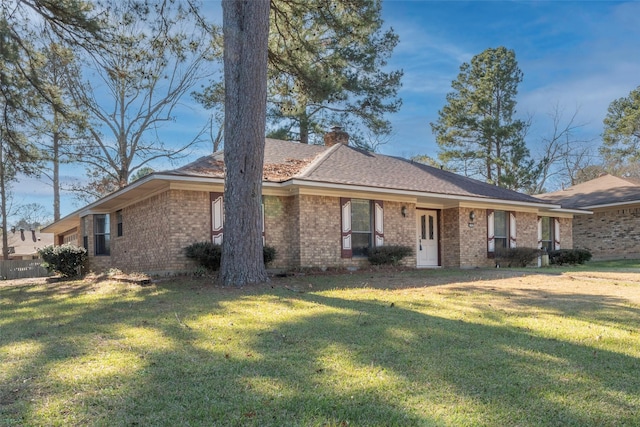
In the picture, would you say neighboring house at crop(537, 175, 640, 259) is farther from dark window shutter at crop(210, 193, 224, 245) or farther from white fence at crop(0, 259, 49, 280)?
white fence at crop(0, 259, 49, 280)

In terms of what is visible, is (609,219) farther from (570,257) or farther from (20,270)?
(20,270)

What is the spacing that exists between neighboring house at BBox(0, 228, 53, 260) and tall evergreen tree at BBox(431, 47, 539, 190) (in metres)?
36.2

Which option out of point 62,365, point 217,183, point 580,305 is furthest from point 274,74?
point 62,365

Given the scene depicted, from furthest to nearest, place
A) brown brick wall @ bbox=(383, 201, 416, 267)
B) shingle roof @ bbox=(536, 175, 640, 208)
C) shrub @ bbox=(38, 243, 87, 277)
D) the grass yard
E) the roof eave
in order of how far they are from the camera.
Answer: shingle roof @ bbox=(536, 175, 640, 208), shrub @ bbox=(38, 243, 87, 277), brown brick wall @ bbox=(383, 201, 416, 267), the roof eave, the grass yard

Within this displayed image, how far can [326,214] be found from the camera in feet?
43.9

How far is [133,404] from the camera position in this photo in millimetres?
3092

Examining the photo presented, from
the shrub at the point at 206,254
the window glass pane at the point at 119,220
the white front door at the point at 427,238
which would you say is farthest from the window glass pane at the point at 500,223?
the window glass pane at the point at 119,220

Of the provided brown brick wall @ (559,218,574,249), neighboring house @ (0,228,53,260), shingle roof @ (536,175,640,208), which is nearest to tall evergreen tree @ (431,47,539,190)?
shingle roof @ (536,175,640,208)

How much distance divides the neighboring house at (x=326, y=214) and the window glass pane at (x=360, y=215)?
0.03 metres

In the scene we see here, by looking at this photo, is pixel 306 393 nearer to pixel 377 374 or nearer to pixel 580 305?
pixel 377 374

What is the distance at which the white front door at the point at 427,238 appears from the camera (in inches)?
644

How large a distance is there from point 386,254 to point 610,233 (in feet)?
47.4

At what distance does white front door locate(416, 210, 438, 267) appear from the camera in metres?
16.4

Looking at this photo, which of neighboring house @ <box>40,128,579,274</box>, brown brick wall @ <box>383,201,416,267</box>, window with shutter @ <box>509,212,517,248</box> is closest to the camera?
neighboring house @ <box>40,128,579,274</box>
